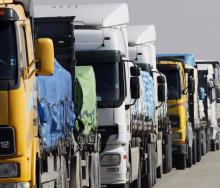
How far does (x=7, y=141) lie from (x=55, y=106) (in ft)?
9.64

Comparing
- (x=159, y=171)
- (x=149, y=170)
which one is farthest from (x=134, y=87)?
(x=159, y=171)

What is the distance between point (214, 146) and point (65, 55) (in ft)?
94.0

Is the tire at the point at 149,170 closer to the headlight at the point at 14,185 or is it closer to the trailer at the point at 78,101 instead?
the trailer at the point at 78,101

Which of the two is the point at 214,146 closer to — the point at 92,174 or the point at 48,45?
the point at 92,174

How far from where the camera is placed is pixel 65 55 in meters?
16.7

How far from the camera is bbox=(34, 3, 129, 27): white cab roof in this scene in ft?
65.1

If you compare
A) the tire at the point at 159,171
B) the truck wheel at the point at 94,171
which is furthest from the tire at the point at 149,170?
the truck wheel at the point at 94,171

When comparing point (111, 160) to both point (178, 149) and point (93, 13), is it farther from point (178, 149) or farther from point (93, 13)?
point (178, 149)

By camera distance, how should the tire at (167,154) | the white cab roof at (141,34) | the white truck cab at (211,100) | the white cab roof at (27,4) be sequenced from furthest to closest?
the white truck cab at (211,100), the tire at (167,154), the white cab roof at (141,34), the white cab roof at (27,4)

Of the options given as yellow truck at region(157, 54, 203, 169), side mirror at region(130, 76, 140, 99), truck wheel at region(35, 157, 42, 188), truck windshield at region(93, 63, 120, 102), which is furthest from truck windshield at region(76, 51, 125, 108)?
yellow truck at region(157, 54, 203, 169)

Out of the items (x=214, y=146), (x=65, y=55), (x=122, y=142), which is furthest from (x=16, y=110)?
(x=214, y=146)

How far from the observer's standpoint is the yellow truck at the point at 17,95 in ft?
37.0

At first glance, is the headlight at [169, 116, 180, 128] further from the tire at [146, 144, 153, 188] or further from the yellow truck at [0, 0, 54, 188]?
the yellow truck at [0, 0, 54, 188]

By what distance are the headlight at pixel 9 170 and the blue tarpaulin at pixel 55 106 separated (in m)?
1.83
